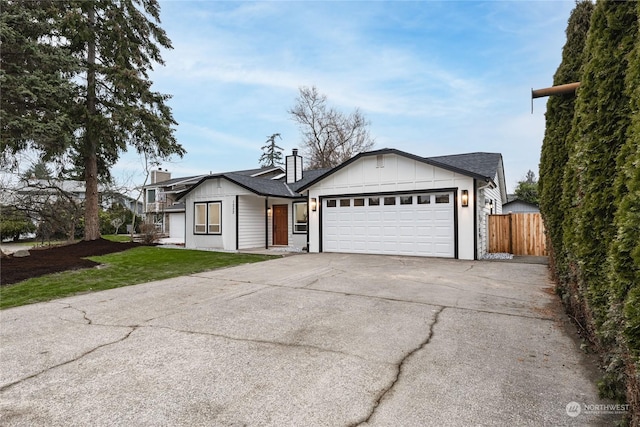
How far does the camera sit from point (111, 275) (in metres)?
7.74

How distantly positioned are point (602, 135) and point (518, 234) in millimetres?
10601

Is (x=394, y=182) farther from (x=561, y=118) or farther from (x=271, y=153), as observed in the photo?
(x=271, y=153)

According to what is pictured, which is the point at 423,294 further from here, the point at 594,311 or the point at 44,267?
the point at 44,267

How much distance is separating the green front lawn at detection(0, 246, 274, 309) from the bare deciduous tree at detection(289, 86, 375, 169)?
19.0m

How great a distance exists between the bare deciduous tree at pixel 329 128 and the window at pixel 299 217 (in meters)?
14.2

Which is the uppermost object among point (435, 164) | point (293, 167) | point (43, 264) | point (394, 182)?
point (293, 167)

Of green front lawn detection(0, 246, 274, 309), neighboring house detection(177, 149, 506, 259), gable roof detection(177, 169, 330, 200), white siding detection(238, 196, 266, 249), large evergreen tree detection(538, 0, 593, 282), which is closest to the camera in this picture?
large evergreen tree detection(538, 0, 593, 282)

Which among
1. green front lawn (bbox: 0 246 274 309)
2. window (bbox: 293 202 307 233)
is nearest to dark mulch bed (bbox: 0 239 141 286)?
green front lawn (bbox: 0 246 274 309)

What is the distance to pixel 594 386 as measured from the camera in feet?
8.19

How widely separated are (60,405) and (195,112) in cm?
2005

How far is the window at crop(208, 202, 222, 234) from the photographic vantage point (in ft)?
47.5

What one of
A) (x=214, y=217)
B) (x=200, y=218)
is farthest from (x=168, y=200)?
(x=214, y=217)

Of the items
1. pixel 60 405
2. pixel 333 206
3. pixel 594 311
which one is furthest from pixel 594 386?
pixel 333 206

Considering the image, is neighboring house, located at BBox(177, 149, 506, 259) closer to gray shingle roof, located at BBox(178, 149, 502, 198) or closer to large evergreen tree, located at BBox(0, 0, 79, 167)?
gray shingle roof, located at BBox(178, 149, 502, 198)
